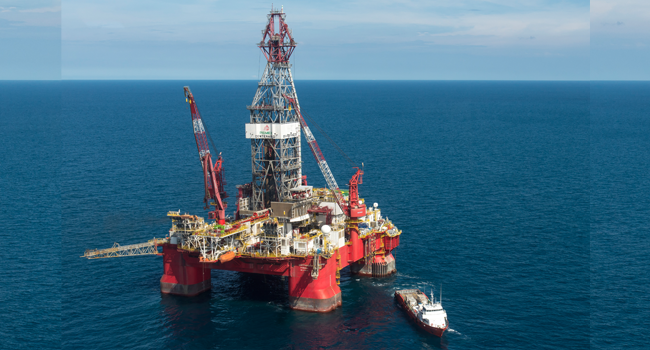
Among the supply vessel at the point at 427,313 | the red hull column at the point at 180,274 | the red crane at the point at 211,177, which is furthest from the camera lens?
the red crane at the point at 211,177

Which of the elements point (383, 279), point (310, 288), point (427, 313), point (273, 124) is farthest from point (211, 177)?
point (427, 313)

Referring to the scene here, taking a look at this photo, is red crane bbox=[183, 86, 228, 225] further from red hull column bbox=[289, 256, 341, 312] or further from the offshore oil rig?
red hull column bbox=[289, 256, 341, 312]

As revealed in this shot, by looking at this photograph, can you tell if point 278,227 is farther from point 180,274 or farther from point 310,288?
point 180,274

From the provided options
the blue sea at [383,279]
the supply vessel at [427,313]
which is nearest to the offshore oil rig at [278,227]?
the blue sea at [383,279]

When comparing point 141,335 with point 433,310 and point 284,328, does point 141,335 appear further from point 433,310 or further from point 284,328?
point 433,310

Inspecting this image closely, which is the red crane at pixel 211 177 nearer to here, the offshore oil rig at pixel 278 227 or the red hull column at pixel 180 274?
the offshore oil rig at pixel 278 227

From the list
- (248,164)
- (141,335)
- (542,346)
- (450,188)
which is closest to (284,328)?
(141,335)
